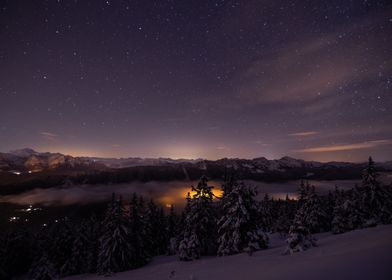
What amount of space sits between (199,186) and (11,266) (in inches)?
2039

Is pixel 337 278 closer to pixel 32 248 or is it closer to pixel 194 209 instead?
pixel 194 209

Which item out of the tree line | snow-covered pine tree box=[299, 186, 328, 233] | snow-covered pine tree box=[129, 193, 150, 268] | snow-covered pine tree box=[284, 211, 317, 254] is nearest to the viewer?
snow-covered pine tree box=[284, 211, 317, 254]

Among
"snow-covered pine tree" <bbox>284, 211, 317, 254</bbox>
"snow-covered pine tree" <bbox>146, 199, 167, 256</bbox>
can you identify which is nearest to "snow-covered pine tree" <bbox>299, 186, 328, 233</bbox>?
"snow-covered pine tree" <bbox>284, 211, 317, 254</bbox>

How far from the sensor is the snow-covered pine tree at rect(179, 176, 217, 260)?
91.6 feet

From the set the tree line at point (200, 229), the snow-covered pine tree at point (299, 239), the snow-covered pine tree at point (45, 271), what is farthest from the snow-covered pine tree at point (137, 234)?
the snow-covered pine tree at point (299, 239)

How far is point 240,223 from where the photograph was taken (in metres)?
23.9

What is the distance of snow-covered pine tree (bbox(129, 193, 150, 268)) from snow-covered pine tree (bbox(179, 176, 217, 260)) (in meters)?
8.87

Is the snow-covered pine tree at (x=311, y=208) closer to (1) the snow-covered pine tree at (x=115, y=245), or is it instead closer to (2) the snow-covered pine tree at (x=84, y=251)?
(1) the snow-covered pine tree at (x=115, y=245)

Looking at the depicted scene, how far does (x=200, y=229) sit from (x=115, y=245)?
1222 cm

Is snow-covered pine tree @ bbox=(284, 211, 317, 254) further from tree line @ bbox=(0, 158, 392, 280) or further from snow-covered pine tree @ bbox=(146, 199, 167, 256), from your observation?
snow-covered pine tree @ bbox=(146, 199, 167, 256)

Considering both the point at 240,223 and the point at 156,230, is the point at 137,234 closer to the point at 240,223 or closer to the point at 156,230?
the point at 156,230

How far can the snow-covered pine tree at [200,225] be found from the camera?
27906mm

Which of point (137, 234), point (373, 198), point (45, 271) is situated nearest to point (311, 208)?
point (373, 198)

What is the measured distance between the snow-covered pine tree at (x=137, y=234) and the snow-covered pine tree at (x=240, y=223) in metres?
15.2
